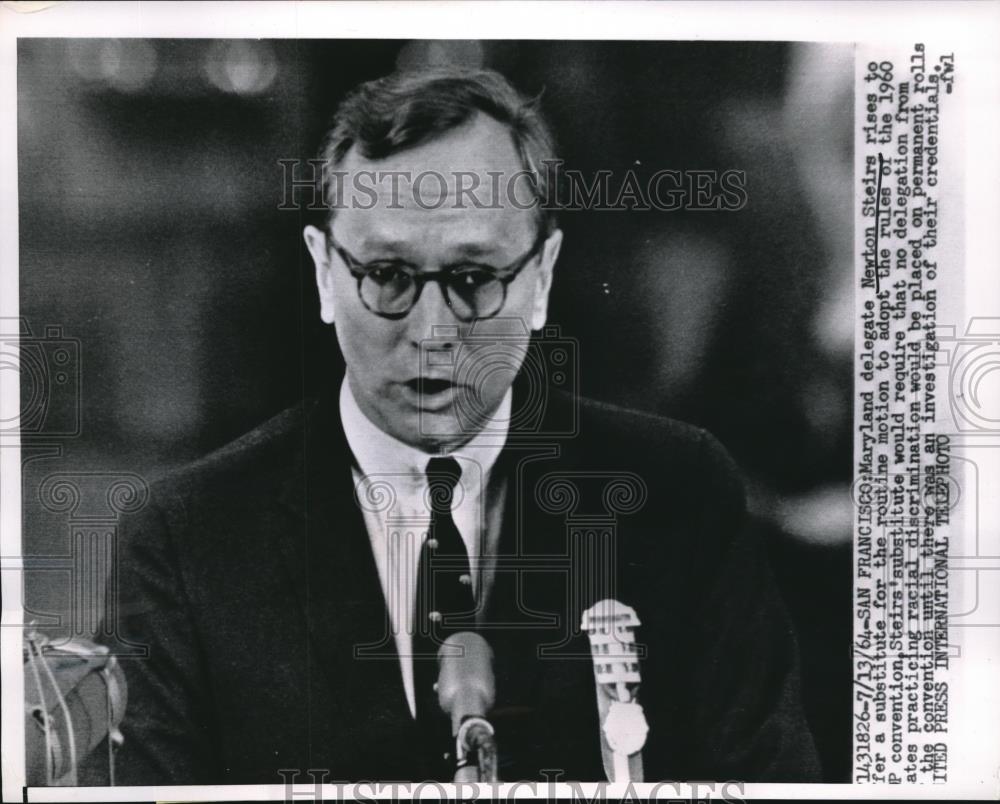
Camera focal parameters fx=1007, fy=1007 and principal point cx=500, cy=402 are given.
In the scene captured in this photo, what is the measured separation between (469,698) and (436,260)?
1343 millimetres

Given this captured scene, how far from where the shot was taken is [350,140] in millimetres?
3023

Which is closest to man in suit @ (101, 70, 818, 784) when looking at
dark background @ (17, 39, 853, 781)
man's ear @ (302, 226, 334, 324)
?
man's ear @ (302, 226, 334, 324)

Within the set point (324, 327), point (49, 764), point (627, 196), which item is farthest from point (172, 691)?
point (627, 196)

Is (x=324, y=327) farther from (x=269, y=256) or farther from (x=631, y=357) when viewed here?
(x=631, y=357)

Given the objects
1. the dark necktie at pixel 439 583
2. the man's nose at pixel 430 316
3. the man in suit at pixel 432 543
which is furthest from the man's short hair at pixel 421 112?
the dark necktie at pixel 439 583

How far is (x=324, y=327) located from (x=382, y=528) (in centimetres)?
64

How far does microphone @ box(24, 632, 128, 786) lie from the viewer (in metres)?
3.09

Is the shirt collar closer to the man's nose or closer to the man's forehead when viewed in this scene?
the man's nose

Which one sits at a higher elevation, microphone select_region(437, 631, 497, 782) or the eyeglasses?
the eyeglasses

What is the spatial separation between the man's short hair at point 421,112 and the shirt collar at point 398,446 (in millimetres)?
641

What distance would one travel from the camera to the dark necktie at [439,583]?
3.08 m

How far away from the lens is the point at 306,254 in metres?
3.04

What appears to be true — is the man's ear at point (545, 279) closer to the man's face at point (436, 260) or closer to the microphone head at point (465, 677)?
the man's face at point (436, 260)

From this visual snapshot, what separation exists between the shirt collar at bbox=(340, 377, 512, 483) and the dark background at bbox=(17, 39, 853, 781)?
16 centimetres
